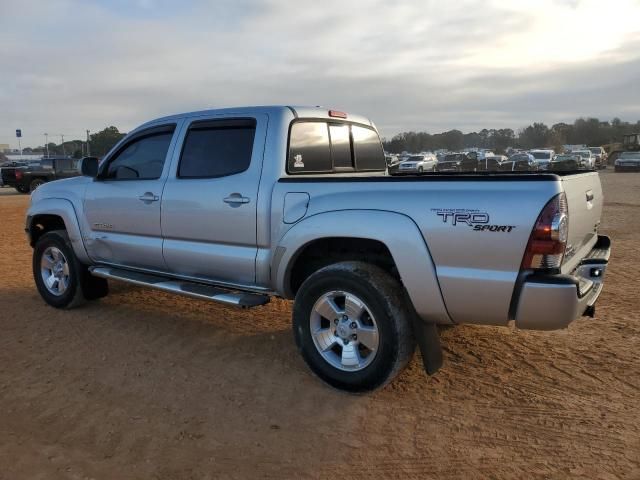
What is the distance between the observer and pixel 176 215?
15.5 ft

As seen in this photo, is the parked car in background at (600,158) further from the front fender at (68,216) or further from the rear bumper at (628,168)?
the front fender at (68,216)

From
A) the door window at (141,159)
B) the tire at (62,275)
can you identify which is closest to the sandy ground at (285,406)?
the tire at (62,275)

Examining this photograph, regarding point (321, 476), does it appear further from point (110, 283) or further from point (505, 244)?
point (110, 283)

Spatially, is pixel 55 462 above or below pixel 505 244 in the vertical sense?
below

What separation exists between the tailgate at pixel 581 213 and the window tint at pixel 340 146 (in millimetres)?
2091

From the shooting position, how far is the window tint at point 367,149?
5.31m

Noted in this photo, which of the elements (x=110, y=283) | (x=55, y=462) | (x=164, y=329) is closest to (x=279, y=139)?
(x=164, y=329)

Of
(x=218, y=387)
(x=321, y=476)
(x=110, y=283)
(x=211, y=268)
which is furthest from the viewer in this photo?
(x=110, y=283)

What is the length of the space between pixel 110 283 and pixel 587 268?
5.78 metres

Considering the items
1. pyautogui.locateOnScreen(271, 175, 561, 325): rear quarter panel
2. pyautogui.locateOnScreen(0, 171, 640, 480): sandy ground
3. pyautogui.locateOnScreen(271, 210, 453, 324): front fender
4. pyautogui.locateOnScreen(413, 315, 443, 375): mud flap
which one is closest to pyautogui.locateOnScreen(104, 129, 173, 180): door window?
pyautogui.locateOnScreen(0, 171, 640, 480): sandy ground

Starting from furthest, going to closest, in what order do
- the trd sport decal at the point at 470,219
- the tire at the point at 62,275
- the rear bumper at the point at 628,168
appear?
the rear bumper at the point at 628,168 → the tire at the point at 62,275 → the trd sport decal at the point at 470,219

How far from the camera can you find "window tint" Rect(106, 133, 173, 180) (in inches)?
199

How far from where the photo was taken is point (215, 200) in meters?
4.42

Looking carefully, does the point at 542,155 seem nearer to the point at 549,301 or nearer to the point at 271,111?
the point at 271,111
